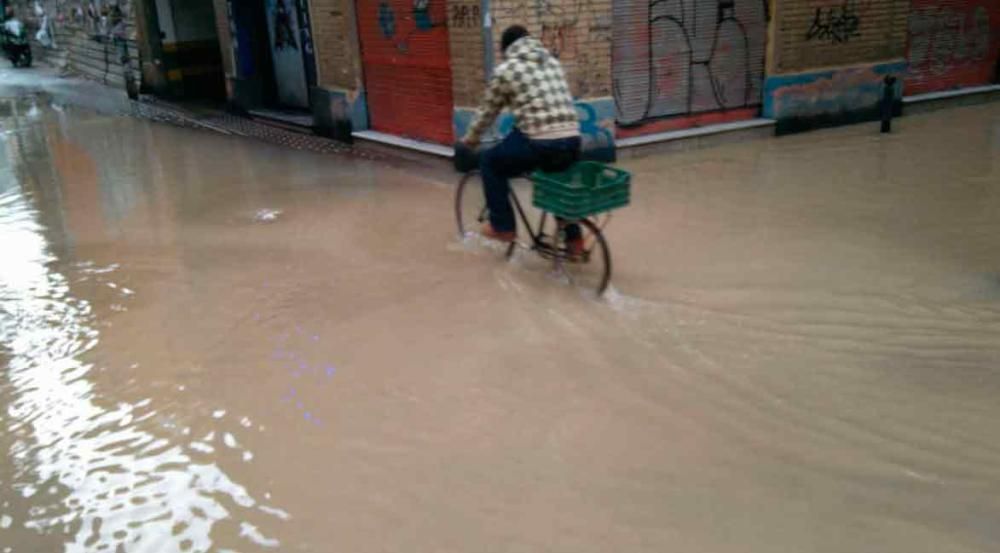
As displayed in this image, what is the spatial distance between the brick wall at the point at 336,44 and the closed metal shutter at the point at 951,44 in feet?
27.1

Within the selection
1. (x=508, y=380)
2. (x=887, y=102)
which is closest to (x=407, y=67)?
(x=887, y=102)

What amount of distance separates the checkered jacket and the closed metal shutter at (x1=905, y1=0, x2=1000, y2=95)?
9.15 metres

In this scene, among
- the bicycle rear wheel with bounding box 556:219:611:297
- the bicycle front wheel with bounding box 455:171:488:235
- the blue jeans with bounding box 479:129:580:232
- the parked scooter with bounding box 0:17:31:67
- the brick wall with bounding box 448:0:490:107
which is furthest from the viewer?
the parked scooter with bounding box 0:17:31:67

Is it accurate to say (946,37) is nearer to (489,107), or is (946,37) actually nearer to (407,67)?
(407,67)

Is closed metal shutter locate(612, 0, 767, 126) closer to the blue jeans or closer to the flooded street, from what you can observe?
the flooded street

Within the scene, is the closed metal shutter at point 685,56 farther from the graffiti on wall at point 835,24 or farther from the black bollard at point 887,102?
the black bollard at point 887,102

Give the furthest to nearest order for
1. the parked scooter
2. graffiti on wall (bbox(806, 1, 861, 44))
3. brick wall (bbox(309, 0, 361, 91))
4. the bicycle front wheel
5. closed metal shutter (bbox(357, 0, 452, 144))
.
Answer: the parked scooter → brick wall (bbox(309, 0, 361, 91)) → graffiti on wall (bbox(806, 1, 861, 44)) → closed metal shutter (bbox(357, 0, 452, 144)) → the bicycle front wheel

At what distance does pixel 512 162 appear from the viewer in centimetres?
613

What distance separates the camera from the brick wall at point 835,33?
1124 cm

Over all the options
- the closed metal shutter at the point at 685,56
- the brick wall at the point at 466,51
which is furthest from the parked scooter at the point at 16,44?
the closed metal shutter at the point at 685,56

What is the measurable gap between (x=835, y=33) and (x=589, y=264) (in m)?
7.29

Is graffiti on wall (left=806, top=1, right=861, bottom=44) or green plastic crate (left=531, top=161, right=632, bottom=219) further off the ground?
graffiti on wall (left=806, top=1, right=861, bottom=44)

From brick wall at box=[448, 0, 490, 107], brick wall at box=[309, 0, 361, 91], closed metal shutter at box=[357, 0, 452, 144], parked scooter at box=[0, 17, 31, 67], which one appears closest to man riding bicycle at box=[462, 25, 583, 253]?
brick wall at box=[448, 0, 490, 107]

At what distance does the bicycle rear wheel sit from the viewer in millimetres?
→ 5789
